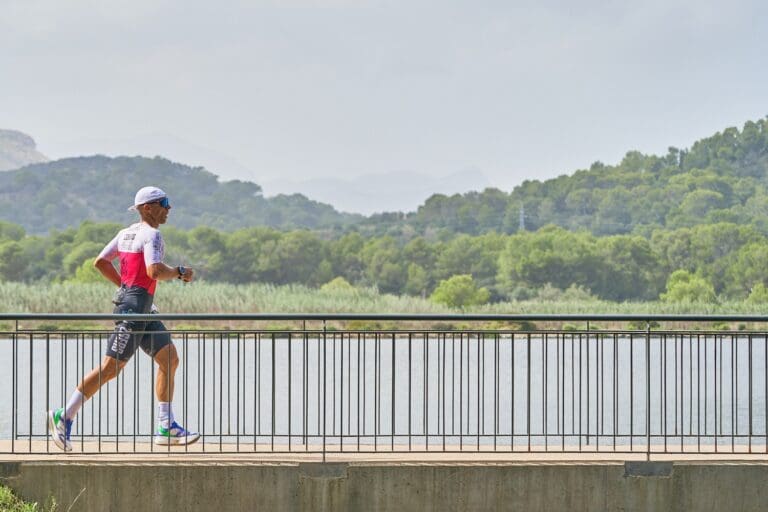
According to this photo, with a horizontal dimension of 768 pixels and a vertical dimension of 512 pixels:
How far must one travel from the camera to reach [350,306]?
187ft

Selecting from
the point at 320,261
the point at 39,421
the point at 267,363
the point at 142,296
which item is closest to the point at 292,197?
the point at 320,261

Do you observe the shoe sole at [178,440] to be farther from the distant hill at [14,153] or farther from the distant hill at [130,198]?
the distant hill at [14,153]

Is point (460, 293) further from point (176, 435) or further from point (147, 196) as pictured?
point (147, 196)

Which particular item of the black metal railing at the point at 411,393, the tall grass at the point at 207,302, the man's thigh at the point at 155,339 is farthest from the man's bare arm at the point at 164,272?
the tall grass at the point at 207,302

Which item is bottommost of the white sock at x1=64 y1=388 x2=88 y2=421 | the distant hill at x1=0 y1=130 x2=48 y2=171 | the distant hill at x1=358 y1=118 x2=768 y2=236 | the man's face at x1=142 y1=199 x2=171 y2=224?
the white sock at x1=64 y1=388 x2=88 y2=421

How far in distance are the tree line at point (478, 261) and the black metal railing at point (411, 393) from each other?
27.0 metres

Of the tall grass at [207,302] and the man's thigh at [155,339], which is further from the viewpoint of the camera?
the tall grass at [207,302]

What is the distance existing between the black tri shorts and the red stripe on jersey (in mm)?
38

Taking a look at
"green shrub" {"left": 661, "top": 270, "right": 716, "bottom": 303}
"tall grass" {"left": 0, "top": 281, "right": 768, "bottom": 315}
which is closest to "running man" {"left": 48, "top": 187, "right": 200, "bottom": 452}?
"tall grass" {"left": 0, "top": 281, "right": 768, "bottom": 315}

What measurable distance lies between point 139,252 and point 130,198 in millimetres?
132823

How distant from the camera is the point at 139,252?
9602 millimetres

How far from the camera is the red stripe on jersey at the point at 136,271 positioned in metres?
9.61

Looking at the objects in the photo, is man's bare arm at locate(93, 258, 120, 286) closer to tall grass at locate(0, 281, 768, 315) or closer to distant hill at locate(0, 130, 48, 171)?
tall grass at locate(0, 281, 768, 315)

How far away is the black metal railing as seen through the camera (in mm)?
9641
